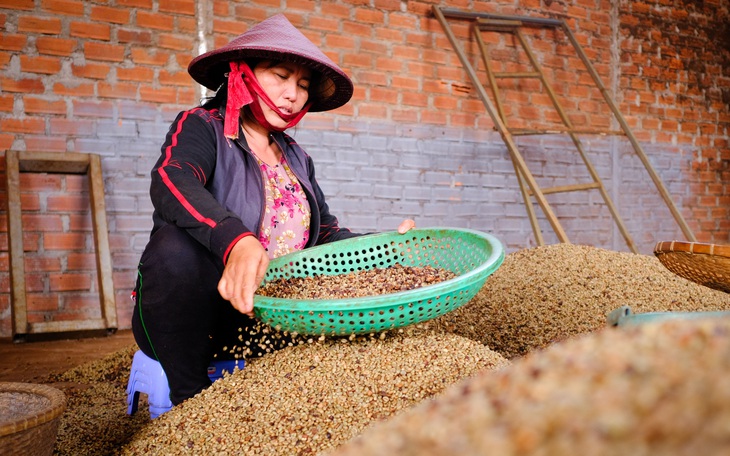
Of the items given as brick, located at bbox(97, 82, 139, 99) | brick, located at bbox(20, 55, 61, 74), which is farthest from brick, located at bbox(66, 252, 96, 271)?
brick, located at bbox(20, 55, 61, 74)

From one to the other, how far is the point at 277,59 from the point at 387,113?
78.2 inches

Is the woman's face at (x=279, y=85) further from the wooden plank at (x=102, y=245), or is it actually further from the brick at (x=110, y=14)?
the brick at (x=110, y=14)

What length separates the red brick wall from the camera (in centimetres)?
292

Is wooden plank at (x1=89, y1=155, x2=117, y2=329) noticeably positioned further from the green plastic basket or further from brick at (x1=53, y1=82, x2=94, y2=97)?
the green plastic basket

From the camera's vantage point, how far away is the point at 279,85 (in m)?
1.65

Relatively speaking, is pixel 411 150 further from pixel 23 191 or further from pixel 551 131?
pixel 23 191

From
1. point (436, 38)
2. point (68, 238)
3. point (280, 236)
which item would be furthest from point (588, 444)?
point (436, 38)

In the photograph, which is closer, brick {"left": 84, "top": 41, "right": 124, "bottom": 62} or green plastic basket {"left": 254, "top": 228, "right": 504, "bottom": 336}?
green plastic basket {"left": 254, "top": 228, "right": 504, "bottom": 336}

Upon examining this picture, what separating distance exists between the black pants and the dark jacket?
0.06 meters

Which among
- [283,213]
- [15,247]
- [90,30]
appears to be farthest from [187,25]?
[283,213]

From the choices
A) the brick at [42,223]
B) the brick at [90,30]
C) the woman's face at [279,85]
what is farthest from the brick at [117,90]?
A: the woman's face at [279,85]

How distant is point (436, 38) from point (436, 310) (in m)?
2.88

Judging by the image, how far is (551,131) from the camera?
342 centimetres

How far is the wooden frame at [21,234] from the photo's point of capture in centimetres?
268
